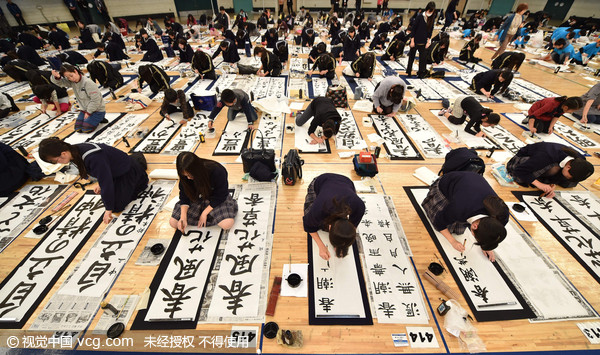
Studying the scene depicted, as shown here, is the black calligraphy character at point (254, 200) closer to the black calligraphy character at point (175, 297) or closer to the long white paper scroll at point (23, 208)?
the black calligraphy character at point (175, 297)


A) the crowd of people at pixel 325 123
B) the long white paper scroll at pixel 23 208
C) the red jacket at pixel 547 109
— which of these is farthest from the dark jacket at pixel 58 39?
the red jacket at pixel 547 109

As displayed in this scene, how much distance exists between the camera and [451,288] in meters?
2.27

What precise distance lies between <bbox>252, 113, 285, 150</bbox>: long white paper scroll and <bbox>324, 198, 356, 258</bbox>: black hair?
99.8 inches

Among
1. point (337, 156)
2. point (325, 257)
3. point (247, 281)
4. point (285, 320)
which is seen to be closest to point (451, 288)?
point (325, 257)

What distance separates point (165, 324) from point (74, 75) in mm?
4576

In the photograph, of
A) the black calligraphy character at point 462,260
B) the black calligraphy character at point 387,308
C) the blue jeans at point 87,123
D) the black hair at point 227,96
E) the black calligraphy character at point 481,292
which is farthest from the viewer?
the blue jeans at point 87,123

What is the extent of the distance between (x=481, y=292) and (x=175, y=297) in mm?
2891

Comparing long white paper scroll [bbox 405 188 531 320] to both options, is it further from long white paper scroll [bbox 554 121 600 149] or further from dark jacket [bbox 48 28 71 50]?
dark jacket [bbox 48 28 71 50]

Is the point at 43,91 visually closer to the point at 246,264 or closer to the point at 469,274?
the point at 246,264

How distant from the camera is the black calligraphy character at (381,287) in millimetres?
2234

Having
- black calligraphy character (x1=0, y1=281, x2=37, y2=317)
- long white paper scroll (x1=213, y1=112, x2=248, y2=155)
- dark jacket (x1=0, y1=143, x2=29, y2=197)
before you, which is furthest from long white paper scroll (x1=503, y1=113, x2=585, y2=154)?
dark jacket (x1=0, y1=143, x2=29, y2=197)

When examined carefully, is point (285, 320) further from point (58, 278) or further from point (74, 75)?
point (74, 75)

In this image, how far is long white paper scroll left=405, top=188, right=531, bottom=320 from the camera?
215 centimetres

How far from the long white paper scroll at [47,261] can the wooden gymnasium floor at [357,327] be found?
102mm
